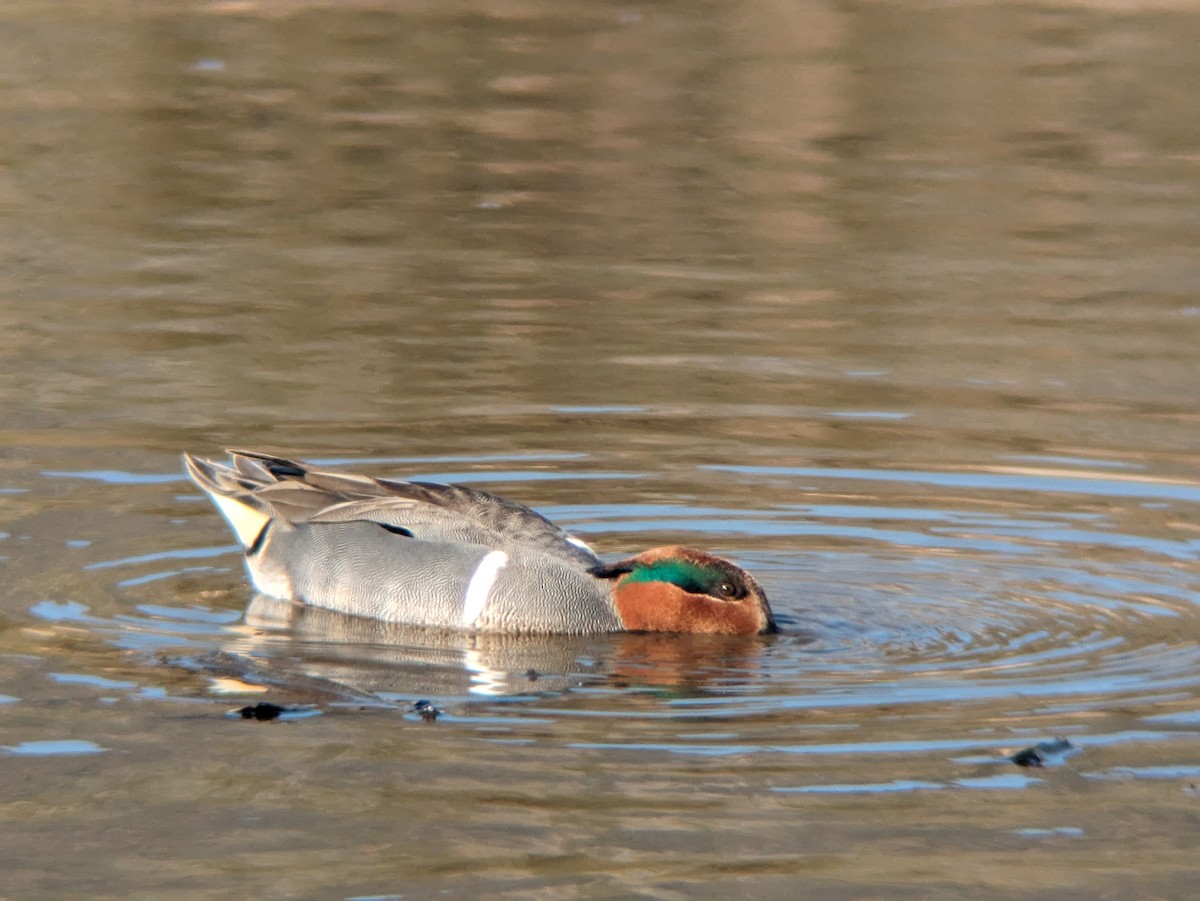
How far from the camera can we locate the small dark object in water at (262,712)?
7.25m

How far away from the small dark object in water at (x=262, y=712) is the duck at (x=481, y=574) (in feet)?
5.36

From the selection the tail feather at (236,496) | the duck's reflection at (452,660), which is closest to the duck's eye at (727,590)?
the duck's reflection at (452,660)

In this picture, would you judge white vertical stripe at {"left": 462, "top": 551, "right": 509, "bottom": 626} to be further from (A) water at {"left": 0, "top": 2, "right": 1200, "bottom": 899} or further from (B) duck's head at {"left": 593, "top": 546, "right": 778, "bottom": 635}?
(B) duck's head at {"left": 593, "top": 546, "right": 778, "bottom": 635}

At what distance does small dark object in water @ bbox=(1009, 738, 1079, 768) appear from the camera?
6.79 metres

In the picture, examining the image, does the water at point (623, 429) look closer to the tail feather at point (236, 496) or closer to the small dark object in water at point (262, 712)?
the small dark object in water at point (262, 712)

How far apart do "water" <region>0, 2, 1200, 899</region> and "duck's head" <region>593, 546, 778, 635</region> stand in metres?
0.10

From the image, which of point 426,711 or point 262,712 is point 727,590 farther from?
point 262,712

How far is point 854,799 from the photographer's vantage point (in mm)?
6434

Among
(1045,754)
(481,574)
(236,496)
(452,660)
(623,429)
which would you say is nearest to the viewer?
(1045,754)

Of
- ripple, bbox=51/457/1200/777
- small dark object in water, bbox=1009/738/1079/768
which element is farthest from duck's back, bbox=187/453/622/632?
small dark object in water, bbox=1009/738/1079/768

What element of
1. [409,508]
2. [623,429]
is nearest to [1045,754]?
[409,508]

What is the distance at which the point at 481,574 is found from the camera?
8828mm

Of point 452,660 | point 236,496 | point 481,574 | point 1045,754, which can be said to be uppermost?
point 236,496

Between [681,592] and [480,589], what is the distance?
2.80ft
